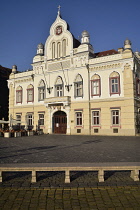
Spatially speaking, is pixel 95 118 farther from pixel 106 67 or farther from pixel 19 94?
pixel 19 94

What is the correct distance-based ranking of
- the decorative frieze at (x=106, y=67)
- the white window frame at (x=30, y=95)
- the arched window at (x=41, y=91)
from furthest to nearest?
the white window frame at (x=30, y=95)
the arched window at (x=41, y=91)
the decorative frieze at (x=106, y=67)

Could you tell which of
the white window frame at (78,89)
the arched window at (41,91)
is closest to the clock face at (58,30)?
the arched window at (41,91)

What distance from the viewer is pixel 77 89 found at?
28.8 meters

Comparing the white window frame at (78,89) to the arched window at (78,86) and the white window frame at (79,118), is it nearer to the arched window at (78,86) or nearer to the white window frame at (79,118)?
the arched window at (78,86)

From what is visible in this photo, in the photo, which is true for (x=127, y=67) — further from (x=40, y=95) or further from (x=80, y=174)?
(x=80, y=174)

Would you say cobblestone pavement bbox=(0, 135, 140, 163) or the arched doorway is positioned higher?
the arched doorway

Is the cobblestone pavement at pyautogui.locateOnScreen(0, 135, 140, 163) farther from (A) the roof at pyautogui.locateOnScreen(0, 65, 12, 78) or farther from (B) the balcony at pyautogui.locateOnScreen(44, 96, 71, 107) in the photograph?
(A) the roof at pyautogui.locateOnScreen(0, 65, 12, 78)

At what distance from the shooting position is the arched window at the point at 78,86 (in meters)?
28.5

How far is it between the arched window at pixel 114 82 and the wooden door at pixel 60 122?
7.77 metres

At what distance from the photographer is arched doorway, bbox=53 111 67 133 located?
2951cm

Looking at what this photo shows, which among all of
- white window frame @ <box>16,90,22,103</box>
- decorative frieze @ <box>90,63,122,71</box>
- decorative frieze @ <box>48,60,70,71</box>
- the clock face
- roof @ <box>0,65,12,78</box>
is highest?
the clock face

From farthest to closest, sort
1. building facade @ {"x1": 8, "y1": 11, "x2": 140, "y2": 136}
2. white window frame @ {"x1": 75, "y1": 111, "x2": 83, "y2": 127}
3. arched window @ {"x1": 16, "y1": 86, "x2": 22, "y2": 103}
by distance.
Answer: arched window @ {"x1": 16, "y1": 86, "x2": 22, "y2": 103}
white window frame @ {"x1": 75, "y1": 111, "x2": 83, "y2": 127}
building facade @ {"x1": 8, "y1": 11, "x2": 140, "y2": 136}

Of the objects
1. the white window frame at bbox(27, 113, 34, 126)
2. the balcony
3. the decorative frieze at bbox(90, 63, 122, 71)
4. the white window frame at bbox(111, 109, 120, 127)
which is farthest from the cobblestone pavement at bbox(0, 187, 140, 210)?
the white window frame at bbox(27, 113, 34, 126)

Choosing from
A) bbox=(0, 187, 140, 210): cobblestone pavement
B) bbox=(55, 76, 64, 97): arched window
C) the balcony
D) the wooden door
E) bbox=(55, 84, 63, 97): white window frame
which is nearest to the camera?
bbox=(0, 187, 140, 210): cobblestone pavement
